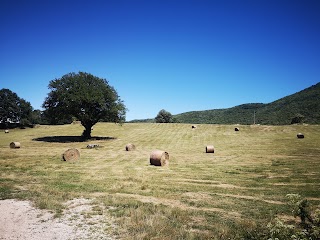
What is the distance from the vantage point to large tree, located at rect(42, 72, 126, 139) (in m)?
45.3

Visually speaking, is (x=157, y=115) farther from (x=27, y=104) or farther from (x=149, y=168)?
(x=149, y=168)

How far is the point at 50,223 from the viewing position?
9.41m

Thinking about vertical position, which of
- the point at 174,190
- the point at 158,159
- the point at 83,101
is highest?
the point at 83,101

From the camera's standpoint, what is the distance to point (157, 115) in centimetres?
11994

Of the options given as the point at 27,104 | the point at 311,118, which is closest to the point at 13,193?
the point at 27,104

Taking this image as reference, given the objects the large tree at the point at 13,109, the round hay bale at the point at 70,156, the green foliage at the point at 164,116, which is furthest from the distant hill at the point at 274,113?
the round hay bale at the point at 70,156

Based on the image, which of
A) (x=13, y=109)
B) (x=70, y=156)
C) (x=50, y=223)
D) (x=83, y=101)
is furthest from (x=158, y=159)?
(x=13, y=109)

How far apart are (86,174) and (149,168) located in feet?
17.3

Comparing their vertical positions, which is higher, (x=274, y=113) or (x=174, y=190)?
(x=274, y=113)

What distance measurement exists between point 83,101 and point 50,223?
38.3 m

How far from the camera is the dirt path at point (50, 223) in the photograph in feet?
27.7

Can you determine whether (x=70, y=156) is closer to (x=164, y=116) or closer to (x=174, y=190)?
(x=174, y=190)

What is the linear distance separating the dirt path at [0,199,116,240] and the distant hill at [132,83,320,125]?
265 feet

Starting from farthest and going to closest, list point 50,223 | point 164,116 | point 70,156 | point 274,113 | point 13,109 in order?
point 164,116, point 274,113, point 13,109, point 70,156, point 50,223
